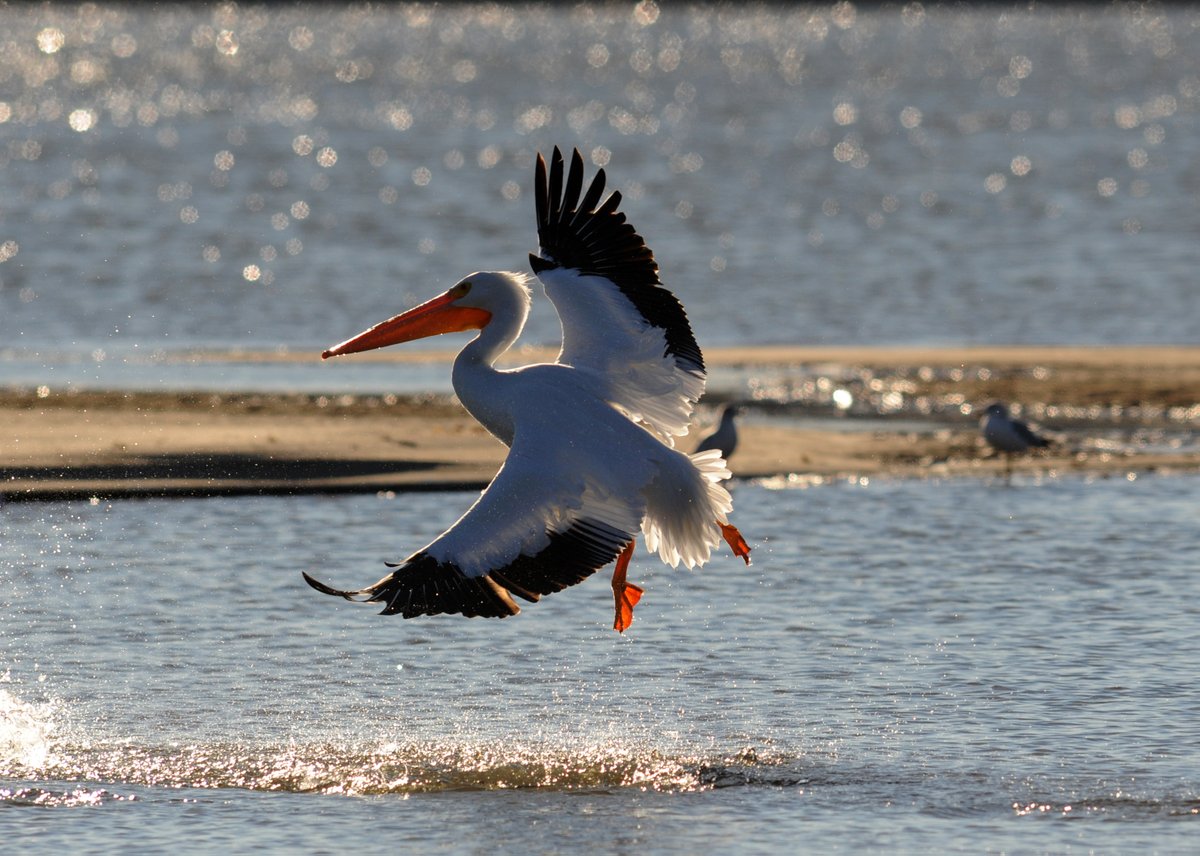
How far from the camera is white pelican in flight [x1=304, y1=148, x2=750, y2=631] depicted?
751cm

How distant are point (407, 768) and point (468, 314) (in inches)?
81.4

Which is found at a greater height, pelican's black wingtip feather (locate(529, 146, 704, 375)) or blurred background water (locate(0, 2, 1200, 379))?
blurred background water (locate(0, 2, 1200, 379))

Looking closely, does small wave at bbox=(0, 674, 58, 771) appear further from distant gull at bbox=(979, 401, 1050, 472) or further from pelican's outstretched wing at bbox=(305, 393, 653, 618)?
distant gull at bbox=(979, 401, 1050, 472)

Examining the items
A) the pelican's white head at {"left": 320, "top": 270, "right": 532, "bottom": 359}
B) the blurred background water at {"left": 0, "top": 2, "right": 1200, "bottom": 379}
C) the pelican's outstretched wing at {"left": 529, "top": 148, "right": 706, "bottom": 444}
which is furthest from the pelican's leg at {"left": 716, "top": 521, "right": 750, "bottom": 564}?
the blurred background water at {"left": 0, "top": 2, "right": 1200, "bottom": 379}

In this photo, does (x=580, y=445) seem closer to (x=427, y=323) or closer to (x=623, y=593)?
(x=623, y=593)

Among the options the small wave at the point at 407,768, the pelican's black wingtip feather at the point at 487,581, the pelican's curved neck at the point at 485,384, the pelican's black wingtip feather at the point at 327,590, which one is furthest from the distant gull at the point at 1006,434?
the pelican's black wingtip feather at the point at 327,590

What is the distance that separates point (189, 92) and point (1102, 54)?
50.1 metres

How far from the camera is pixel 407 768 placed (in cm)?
790

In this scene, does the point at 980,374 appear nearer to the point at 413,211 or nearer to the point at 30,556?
the point at 30,556

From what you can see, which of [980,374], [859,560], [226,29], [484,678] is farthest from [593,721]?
[226,29]

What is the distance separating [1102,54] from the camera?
348 feet

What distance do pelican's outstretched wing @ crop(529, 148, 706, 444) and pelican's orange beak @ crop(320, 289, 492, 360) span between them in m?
0.38

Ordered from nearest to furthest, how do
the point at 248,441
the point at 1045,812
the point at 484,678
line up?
the point at 1045,812, the point at 484,678, the point at 248,441

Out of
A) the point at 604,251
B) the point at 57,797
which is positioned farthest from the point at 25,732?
the point at 604,251
